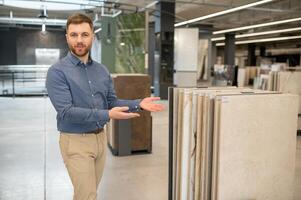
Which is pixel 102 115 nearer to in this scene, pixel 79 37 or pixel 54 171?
pixel 79 37

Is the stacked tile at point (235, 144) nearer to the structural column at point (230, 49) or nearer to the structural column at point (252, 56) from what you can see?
the structural column at point (230, 49)

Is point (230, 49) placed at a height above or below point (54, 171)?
above

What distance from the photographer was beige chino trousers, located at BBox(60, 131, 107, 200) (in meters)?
1.79

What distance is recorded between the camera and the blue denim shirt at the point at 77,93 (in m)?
1.65

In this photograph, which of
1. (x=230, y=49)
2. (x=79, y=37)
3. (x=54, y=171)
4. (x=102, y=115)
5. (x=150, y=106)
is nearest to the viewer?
(x=102, y=115)

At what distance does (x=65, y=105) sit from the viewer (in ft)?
5.51

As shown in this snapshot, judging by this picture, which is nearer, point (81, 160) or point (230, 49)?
point (81, 160)

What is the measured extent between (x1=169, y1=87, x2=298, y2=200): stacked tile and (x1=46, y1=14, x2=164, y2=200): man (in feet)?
0.83

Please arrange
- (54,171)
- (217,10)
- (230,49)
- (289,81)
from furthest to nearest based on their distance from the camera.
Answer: (230,49)
(217,10)
(289,81)
(54,171)

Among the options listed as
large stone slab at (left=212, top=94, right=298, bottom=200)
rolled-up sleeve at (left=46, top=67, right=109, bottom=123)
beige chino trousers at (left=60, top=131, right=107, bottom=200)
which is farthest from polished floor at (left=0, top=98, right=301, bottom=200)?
rolled-up sleeve at (left=46, top=67, right=109, bottom=123)

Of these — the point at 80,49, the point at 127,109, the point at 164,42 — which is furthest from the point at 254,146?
the point at 164,42

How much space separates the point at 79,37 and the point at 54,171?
2.58 m

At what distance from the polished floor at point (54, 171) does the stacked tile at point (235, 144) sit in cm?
146

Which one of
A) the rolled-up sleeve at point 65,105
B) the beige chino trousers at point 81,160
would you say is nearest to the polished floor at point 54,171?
the beige chino trousers at point 81,160
